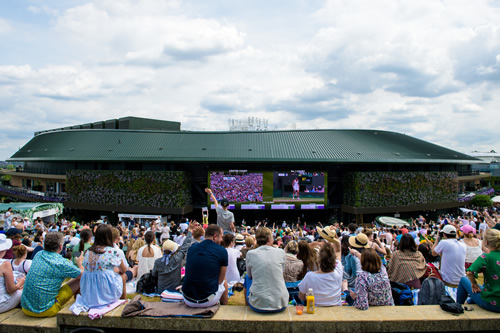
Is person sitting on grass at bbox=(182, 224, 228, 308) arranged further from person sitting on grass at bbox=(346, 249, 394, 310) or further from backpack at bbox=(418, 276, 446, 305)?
backpack at bbox=(418, 276, 446, 305)

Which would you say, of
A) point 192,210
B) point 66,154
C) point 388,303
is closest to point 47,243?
point 388,303

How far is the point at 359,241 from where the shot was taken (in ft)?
26.3

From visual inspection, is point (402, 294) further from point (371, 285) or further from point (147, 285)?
point (147, 285)

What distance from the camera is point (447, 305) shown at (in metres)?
5.90

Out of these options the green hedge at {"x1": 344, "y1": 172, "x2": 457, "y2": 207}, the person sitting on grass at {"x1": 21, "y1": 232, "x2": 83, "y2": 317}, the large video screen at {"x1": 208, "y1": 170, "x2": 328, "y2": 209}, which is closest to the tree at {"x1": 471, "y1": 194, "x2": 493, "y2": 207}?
the green hedge at {"x1": 344, "y1": 172, "x2": 457, "y2": 207}

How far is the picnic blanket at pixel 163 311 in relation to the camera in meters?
5.74

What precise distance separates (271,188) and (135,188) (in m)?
13.8

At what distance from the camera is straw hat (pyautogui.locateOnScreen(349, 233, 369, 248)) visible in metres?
7.99

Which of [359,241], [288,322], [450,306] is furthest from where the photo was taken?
[359,241]

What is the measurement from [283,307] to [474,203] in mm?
54356

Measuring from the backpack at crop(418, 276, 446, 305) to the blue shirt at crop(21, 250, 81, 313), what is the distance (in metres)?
6.28

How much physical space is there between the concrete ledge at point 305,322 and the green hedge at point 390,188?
101 feet

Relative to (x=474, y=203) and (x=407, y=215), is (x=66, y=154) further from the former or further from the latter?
(x=474, y=203)

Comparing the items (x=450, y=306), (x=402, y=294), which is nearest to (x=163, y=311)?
(x=402, y=294)
